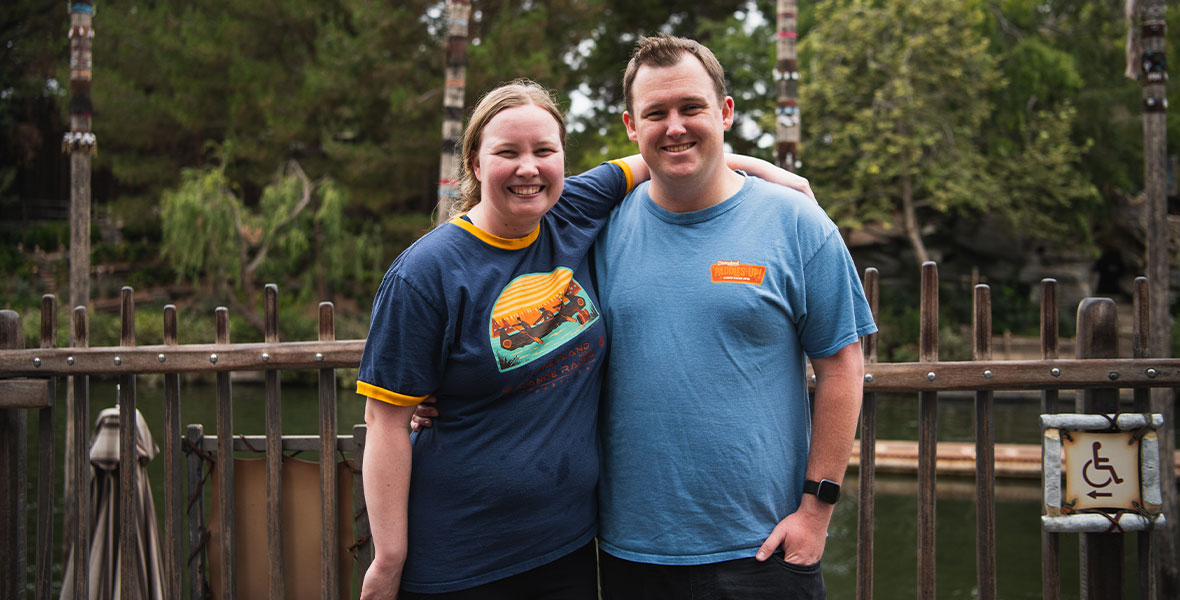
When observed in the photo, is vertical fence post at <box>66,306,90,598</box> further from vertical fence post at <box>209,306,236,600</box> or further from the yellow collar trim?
the yellow collar trim

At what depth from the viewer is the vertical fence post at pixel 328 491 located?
8.71ft

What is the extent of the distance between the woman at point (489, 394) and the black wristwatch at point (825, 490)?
0.48 metres

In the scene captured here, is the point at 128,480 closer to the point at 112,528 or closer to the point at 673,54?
the point at 112,528

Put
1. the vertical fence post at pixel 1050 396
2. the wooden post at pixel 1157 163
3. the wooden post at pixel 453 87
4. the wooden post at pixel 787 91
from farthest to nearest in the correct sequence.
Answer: the wooden post at pixel 453 87 → the wooden post at pixel 787 91 → the wooden post at pixel 1157 163 → the vertical fence post at pixel 1050 396

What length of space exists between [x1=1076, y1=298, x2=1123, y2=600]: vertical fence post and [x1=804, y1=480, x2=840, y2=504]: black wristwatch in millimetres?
1071

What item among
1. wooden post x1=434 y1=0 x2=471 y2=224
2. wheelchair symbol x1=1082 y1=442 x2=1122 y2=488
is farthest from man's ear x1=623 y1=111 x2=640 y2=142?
wooden post x1=434 y1=0 x2=471 y2=224

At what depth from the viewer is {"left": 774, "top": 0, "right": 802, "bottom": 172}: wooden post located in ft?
25.8

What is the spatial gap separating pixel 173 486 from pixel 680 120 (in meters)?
1.93

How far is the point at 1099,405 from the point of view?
2596mm

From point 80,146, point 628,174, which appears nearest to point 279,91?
point 80,146

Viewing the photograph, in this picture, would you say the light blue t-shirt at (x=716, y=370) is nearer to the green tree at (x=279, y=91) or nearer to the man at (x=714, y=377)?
the man at (x=714, y=377)

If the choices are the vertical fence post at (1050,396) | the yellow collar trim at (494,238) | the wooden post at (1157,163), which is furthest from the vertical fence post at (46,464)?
the wooden post at (1157,163)

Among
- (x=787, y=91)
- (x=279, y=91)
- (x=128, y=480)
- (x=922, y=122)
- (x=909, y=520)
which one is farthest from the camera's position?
(x=279, y=91)

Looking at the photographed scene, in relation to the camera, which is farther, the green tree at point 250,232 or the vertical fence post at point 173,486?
the green tree at point 250,232
